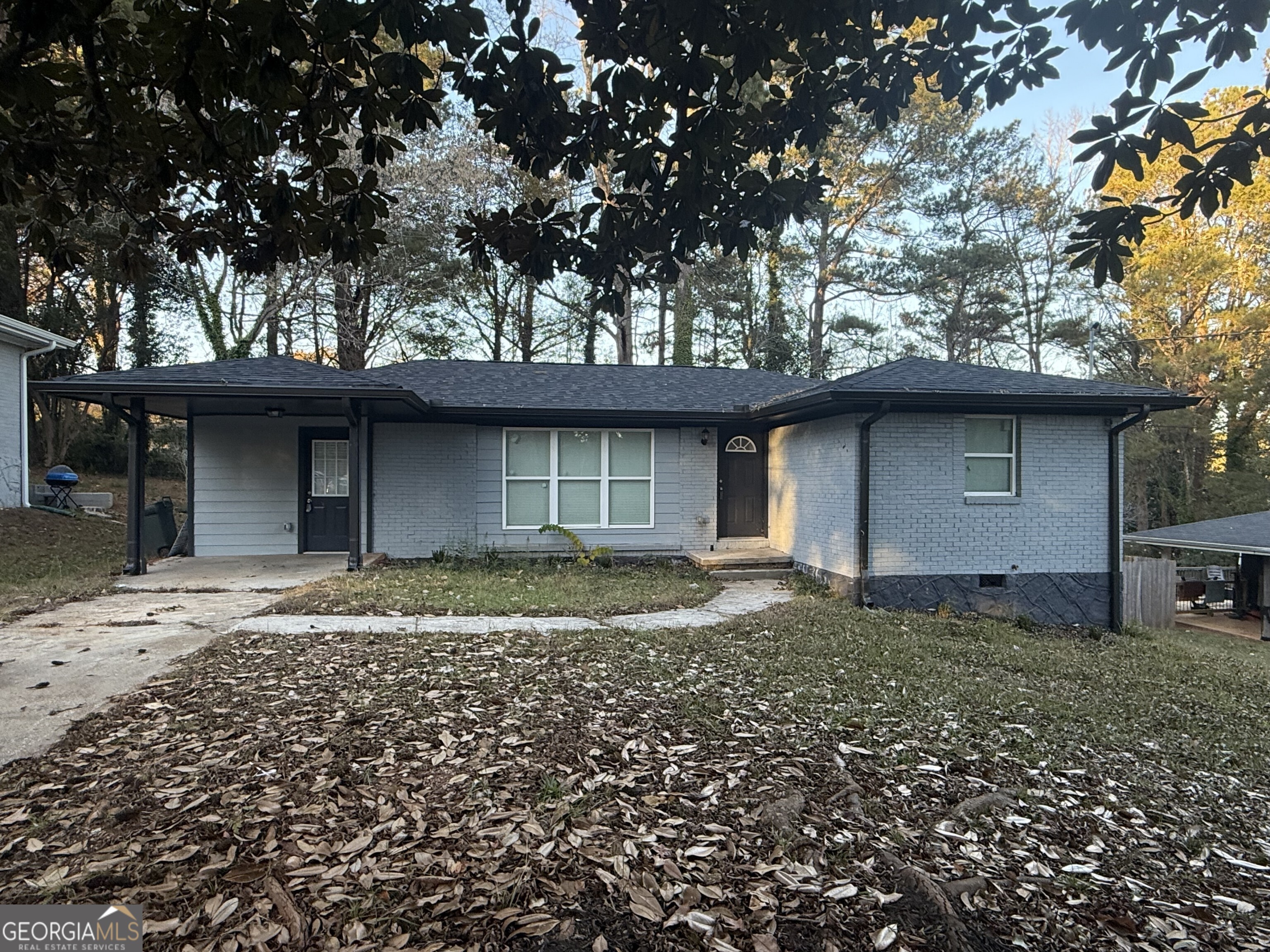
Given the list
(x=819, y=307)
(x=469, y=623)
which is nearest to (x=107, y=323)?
(x=469, y=623)

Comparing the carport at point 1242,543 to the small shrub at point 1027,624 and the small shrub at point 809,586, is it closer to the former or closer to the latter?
the small shrub at point 1027,624

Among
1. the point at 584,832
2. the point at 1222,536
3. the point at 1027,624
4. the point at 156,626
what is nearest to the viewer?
the point at 584,832

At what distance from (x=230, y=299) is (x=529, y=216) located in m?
20.6

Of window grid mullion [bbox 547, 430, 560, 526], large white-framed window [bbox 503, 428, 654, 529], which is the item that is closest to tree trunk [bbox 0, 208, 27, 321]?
large white-framed window [bbox 503, 428, 654, 529]

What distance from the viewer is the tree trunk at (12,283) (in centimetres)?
1739

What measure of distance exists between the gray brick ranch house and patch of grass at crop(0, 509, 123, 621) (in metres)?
1.04

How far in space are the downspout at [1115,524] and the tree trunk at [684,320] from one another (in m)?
13.6

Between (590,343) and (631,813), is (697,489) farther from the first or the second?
(590,343)

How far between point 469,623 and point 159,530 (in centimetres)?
845

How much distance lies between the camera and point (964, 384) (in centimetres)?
869

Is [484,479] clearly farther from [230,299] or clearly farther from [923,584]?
[230,299]

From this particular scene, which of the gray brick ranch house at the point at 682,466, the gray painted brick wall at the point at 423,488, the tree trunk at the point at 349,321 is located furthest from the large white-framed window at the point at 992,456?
the tree trunk at the point at 349,321

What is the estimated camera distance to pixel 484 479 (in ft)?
36.0

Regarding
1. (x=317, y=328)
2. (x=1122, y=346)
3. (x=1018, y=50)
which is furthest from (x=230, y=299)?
(x=1122, y=346)
